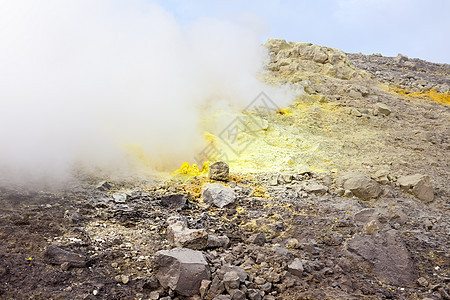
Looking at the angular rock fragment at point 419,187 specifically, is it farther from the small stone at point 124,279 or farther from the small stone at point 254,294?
the small stone at point 124,279

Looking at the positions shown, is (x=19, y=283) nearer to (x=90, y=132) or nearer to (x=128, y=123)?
(x=90, y=132)

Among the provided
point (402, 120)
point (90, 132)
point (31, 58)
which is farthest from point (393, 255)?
point (402, 120)

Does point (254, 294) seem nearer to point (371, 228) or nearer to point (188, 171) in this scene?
point (371, 228)

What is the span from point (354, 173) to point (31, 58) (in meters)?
5.83

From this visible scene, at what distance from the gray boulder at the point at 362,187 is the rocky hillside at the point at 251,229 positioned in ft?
0.05

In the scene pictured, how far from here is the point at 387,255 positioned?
298 cm

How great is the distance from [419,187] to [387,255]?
216 centimetres

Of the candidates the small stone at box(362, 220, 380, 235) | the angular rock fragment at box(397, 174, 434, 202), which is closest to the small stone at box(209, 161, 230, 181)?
the small stone at box(362, 220, 380, 235)

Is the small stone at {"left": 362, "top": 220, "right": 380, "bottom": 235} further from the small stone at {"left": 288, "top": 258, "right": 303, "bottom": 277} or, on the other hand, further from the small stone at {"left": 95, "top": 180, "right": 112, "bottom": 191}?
the small stone at {"left": 95, "top": 180, "right": 112, "bottom": 191}

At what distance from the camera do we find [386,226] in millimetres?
3572

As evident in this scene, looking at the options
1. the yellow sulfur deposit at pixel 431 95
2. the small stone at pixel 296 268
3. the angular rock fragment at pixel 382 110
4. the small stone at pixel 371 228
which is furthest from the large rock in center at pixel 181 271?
the yellow sulfur deposit at pixel 431 95

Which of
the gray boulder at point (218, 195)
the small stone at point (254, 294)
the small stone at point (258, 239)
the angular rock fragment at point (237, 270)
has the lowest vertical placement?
the small stone at point (254, 294)

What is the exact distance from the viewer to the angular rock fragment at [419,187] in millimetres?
4559

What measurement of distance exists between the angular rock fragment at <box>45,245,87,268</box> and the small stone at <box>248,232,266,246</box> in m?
1.52
